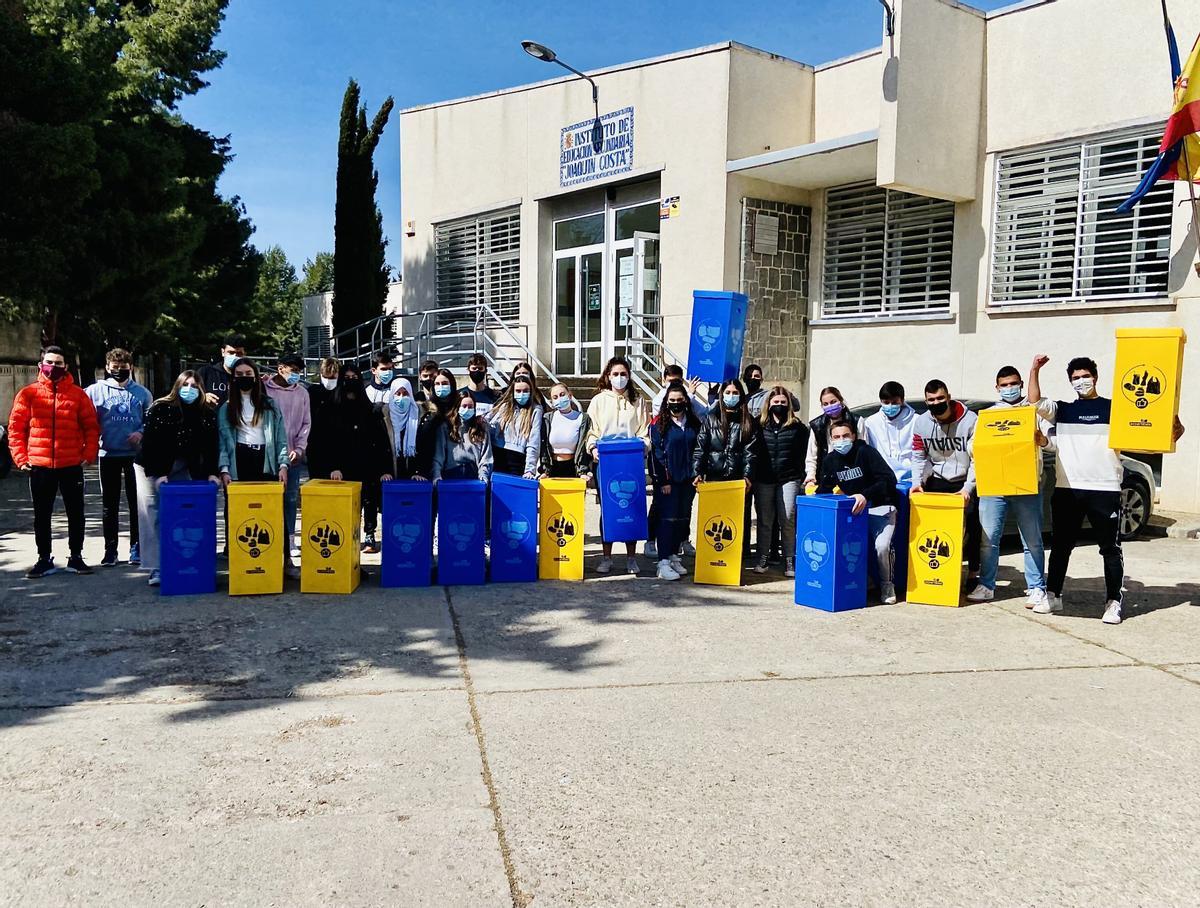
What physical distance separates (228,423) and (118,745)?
3528 millimetres

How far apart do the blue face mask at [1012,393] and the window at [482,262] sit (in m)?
11.8

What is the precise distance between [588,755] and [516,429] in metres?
4.09

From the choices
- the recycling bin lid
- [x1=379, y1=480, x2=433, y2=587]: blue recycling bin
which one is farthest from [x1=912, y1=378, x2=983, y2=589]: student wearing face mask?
[x1=379, y1=480, x2=433, y2=587]: blue recycling bin

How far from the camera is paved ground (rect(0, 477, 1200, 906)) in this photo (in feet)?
10.4

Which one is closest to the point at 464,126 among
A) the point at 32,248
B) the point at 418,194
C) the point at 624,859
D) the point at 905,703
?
the point at 418,194

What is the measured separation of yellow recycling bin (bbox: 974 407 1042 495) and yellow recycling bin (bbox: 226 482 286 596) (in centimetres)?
500

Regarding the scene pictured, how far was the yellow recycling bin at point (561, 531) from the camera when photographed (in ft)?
24.5

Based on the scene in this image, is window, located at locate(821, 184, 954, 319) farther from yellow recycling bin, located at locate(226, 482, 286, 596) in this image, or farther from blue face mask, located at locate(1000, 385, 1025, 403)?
yellow recycling bin, located at locate(226, 482, 286, 596)

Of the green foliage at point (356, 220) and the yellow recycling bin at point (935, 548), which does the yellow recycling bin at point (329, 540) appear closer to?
the yellow recycling bin at point (935, 548)

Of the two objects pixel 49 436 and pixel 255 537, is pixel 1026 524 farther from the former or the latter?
pixel 49 436

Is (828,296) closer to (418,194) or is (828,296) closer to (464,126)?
(464,126)

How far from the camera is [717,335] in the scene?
8.58 meters

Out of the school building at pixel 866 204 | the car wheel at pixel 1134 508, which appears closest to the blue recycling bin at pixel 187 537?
the school building at pixel 866 204

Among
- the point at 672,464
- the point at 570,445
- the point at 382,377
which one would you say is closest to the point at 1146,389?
the point at 672,464
